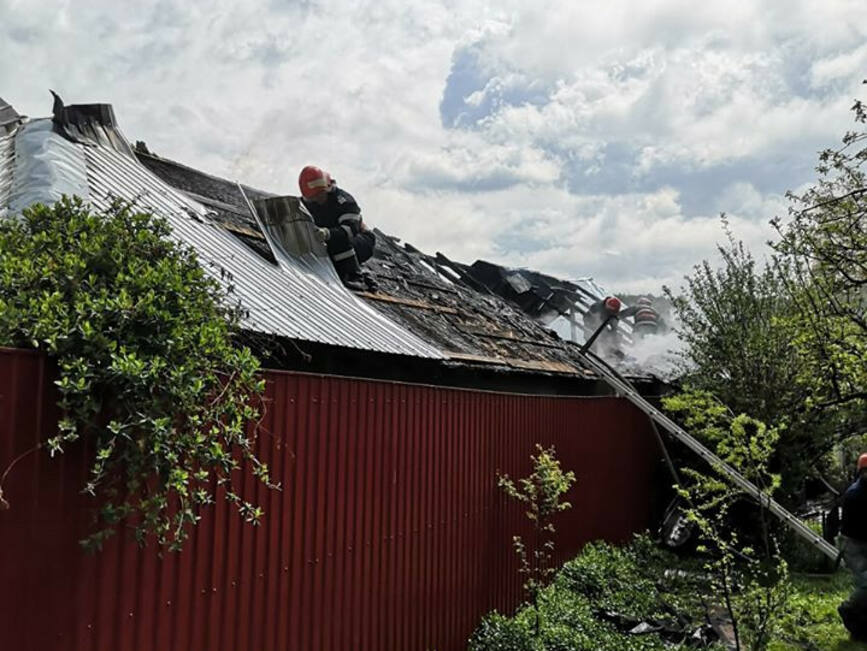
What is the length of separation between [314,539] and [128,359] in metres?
2.14

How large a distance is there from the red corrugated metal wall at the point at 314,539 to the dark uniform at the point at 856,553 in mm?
2954

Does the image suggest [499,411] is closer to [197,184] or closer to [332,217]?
[332,217]

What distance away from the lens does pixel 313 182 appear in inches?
430

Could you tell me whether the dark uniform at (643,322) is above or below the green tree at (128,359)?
above

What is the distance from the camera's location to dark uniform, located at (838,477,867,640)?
7.45 meters

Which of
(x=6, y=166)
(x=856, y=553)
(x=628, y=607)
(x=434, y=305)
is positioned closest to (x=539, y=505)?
(x=628, y=607)

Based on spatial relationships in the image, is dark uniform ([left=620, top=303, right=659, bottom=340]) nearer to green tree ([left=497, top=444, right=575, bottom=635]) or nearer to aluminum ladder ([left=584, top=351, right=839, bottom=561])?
aluminum ladder ([left=584, top=351, right=839, bottom=561])

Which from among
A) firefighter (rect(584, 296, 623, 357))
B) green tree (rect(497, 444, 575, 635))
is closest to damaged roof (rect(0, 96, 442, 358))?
green tree (rect(497, 444, 575, 635))

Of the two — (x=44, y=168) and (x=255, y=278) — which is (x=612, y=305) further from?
(x=44, y=168)

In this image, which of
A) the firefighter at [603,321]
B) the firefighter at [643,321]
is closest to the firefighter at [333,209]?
the firefighter at [603,321]

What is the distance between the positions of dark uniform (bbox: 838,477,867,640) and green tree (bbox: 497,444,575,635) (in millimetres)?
2972

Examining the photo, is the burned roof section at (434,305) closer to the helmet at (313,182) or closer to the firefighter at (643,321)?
the helmet at (313,182)

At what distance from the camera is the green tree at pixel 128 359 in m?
2.73

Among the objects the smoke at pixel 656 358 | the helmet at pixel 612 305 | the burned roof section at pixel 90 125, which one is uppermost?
the burned roof section at pixel 90 125
